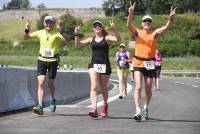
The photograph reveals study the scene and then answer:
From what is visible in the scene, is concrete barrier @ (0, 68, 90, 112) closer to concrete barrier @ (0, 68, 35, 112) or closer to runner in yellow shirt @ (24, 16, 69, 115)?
concrete barrier @ (0, 68, 35, 112)

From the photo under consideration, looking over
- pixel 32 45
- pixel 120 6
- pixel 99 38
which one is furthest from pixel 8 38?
pixel 99 38

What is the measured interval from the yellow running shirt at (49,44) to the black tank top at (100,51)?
97 centimetres

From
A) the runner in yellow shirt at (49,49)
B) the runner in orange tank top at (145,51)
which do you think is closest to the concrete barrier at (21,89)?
the runner in yellow shirt at (49,49)

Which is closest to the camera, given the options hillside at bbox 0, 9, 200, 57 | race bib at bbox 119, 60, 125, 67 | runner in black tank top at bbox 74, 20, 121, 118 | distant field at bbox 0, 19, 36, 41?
runner in black tank top at bbox 74, 20, 121, 118

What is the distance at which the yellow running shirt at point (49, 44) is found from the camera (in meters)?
14.2

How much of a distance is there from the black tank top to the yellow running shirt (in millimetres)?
969

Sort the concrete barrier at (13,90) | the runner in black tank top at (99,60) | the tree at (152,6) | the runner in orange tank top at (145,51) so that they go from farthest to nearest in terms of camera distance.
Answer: the tree at (152,6) → the concrete barrier at (13,90) → the runner in black tank top at (99,60) → the runner in orange tank top at (145,51)

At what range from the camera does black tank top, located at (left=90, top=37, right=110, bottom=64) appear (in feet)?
44.5

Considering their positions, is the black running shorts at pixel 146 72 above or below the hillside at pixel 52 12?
above

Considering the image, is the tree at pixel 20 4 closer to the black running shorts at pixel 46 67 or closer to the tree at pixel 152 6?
the tree at pixel 152 6

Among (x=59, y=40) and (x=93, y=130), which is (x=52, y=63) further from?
(x=93, y=130)

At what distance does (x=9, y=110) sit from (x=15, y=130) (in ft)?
12.0

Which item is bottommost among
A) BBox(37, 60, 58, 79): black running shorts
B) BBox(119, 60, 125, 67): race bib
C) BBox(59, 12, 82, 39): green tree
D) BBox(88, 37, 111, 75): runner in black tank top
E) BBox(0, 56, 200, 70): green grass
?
BBox(0, 56, 200, 70): green grass

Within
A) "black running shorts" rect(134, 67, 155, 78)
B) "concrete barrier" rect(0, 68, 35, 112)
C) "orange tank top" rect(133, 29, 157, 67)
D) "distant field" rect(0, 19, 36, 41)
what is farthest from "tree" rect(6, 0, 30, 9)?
"black running shorts" rect(134, 67, 155, 78)
